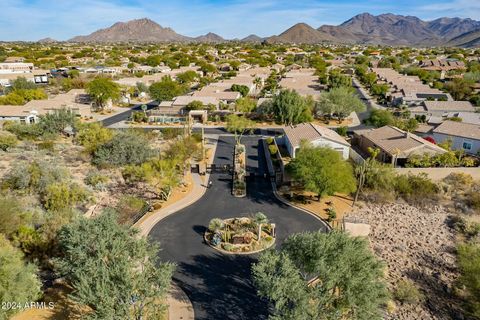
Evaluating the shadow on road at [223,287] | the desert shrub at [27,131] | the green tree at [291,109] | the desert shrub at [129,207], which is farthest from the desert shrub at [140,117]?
the shadow on road at [223,287]

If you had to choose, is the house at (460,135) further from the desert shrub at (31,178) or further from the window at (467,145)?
the desert shrub at (31,178)

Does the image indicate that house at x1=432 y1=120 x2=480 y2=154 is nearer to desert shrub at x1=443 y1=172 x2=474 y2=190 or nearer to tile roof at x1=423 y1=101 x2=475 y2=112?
desert shrub at x1=443 y1=172 x2=474 y2=190

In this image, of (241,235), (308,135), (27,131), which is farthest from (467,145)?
(27,131)

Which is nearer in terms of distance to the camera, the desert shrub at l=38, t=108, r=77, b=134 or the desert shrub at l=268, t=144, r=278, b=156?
the desert shrub at l=268, t=144, r=278, b=156

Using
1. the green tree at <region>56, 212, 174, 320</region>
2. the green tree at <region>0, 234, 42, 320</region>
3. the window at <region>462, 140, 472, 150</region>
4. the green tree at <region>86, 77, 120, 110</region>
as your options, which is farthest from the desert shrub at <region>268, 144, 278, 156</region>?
the green tree at <region>86, 77, 120, 110</region>

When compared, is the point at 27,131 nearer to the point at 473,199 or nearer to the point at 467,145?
the point at 473,199

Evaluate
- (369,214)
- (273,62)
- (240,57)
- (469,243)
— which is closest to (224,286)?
(369,214)
